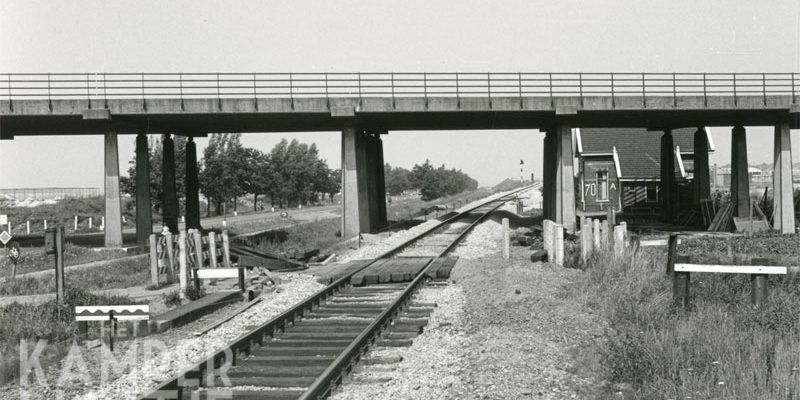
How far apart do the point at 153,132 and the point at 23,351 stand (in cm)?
2764

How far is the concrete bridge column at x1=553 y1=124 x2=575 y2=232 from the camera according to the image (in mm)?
33688

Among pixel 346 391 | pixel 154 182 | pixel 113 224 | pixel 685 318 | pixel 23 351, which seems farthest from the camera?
pixel 154 182

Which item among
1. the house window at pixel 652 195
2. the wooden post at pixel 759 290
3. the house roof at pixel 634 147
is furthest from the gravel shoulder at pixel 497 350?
the house window at pixel 652 195

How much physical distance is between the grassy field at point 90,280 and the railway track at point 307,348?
21.1ft

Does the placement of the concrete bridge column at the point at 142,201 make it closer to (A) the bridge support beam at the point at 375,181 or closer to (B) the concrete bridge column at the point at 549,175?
(A) the bridge support beam at the point at 375,181

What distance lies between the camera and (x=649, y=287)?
12742mm

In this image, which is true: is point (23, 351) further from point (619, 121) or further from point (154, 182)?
point (154, 182)

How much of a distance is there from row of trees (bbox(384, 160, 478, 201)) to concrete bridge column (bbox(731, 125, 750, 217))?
69731 mm

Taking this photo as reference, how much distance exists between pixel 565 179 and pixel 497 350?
86.6 feet

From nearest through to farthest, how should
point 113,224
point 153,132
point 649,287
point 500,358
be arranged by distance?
point 500,358, point 649,287, point 113,224, point 153,132

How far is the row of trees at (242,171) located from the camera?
54312 mm

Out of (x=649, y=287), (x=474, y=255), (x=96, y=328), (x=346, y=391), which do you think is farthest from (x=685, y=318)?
(x=474, y=255)

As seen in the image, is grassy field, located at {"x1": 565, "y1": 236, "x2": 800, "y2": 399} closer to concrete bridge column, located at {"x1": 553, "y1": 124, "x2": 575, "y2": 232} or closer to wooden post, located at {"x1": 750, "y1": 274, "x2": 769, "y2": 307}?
wooden post, located at {"x1": 750, "y1": 274, "x2": 769, "y2": 307}

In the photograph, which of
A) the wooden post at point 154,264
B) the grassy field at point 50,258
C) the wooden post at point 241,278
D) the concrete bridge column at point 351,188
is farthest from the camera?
the concrete bridge column at point 351,188
